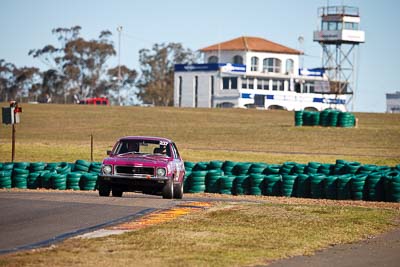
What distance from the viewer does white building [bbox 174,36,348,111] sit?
11362cm

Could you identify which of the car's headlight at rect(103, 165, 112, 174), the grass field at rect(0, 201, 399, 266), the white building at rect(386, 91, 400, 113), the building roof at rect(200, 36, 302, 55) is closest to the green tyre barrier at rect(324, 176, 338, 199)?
the grass field at rect(0, 201, 399, 266)

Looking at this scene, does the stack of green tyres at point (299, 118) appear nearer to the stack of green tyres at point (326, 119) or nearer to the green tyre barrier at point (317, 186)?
the stack of green tyres at point (326, 119)

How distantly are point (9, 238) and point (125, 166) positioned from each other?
25.3ft

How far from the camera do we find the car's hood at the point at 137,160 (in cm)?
2277

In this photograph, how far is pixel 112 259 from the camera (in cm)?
1329

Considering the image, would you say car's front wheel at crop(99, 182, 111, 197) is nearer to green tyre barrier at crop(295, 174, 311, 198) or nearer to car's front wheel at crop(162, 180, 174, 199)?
car's front wheel at crop(162, 180, 174, 199)

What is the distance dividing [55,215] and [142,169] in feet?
14.5

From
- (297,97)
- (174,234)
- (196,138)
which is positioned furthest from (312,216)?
(297,97)

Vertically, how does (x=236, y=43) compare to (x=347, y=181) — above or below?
above

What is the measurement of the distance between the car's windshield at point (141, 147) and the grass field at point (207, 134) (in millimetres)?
22981

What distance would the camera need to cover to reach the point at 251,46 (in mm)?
118562

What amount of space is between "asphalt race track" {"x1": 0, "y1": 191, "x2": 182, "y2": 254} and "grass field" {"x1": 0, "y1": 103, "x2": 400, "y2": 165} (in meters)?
24.4

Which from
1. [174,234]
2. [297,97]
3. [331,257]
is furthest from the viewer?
[297,97]

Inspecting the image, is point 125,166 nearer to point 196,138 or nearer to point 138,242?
point 138,242
